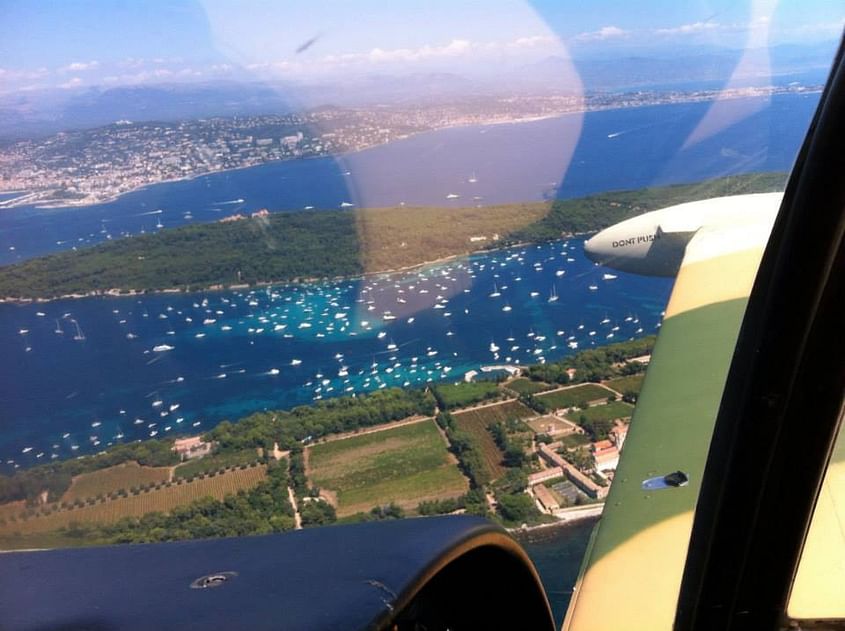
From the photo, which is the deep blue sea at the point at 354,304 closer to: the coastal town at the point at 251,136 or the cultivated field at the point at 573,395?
the coastal town at the point at 251,136

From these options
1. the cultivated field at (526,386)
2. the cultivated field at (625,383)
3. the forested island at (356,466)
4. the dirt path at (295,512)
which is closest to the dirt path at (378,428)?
the forested island at (356,466)

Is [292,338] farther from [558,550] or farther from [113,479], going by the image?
[558,550]

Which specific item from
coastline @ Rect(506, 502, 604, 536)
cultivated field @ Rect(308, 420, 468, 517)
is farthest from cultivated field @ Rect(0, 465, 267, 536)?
coastline @ Rect(506, 502, 604, 536)

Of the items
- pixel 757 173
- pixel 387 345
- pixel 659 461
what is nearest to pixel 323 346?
pixel 387 345

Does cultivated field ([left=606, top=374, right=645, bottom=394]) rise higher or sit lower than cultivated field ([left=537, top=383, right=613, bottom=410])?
higher

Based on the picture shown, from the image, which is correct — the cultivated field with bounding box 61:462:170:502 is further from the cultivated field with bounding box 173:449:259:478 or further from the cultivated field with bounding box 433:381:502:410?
the cultivated field with bounding box 433:381:502:410

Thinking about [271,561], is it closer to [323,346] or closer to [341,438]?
[341,438]
